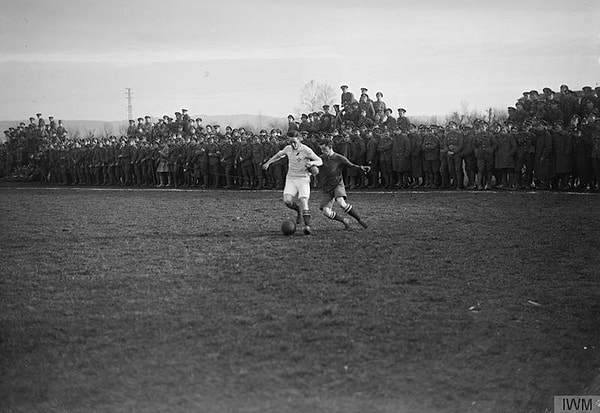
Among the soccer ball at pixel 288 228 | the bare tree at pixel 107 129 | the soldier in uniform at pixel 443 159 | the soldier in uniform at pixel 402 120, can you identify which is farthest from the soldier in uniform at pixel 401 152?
the bare tree at pixel 107 129

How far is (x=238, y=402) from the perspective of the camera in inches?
200

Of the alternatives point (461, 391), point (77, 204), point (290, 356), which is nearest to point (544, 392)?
point (461, 391)

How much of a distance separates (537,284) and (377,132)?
15369 millimetres

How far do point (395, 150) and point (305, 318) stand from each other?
1593cm

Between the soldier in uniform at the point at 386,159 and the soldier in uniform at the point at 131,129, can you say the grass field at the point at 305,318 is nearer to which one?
the soldier in uniform at the point at 386,159

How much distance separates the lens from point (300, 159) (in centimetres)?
1334

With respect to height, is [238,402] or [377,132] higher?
[377,132]

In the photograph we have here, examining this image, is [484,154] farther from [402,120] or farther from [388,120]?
[388,120]

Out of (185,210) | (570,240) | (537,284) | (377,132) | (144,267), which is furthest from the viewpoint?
(377,132)

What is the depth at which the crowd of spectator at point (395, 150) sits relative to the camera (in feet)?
65.4

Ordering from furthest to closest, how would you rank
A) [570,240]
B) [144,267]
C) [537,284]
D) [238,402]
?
[570,240]
[144,267]
[537,284]
[238,402]

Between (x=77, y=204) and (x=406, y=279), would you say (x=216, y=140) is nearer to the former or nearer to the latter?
(x=77, y=204)

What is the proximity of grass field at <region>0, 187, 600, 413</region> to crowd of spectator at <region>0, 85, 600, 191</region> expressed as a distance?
5498 mm

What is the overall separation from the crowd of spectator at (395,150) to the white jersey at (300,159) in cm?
225
